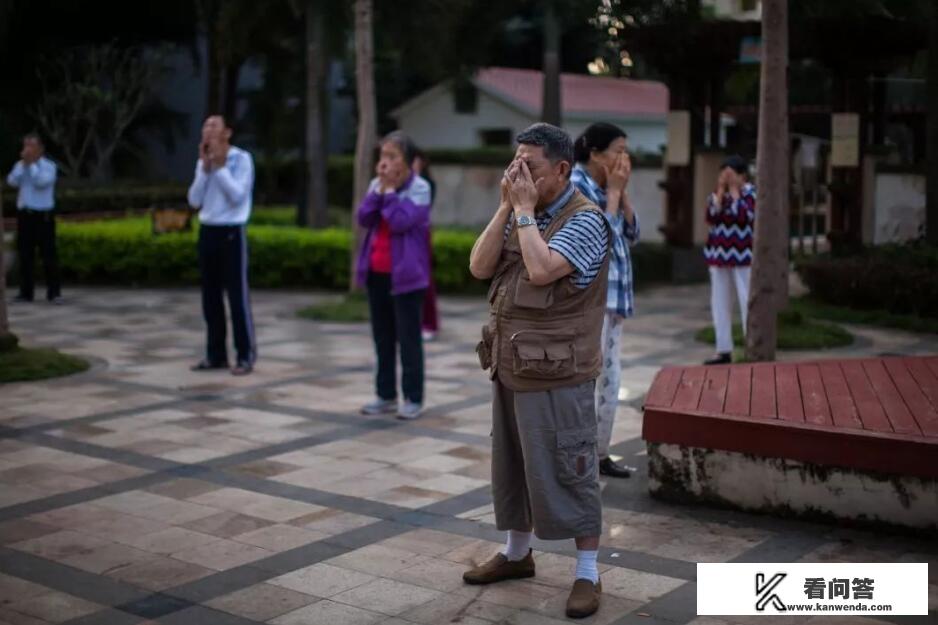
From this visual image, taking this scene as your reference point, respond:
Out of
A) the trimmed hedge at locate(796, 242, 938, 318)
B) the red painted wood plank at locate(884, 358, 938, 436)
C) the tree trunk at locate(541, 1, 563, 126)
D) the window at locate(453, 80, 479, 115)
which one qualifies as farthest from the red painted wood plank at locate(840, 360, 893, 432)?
the window at locate(453, 80, 479, 115)

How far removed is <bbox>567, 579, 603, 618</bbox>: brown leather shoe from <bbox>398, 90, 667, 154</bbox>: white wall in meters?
27.9

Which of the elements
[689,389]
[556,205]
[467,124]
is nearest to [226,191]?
[689,389]

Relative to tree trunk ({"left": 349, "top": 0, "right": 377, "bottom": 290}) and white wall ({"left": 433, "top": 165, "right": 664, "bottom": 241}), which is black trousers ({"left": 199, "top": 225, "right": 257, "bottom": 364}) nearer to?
tree trunk ({"left": 349, "top": 0, "right": 377, "bottom": 290})

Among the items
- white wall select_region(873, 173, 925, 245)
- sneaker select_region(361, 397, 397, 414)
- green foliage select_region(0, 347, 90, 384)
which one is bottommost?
sneaker select_region(361, 397, 397, 414)

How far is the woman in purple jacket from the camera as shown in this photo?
7836mm

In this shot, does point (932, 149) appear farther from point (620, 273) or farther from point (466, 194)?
point (466, 194)

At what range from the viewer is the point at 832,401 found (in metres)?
6.02

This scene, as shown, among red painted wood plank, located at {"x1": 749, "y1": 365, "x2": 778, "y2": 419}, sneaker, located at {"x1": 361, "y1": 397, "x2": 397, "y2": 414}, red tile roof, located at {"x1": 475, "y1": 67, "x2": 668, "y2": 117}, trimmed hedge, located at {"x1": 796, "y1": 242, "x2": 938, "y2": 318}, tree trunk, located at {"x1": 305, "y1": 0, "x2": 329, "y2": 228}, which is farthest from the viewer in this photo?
red tile roof, located at {"x1": 475, "y1": 67, "x2": 668, "y2": 117}

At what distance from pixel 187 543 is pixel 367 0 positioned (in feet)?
27.1

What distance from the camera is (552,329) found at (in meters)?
4.63

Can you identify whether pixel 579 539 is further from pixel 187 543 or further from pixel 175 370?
pixel 175 370

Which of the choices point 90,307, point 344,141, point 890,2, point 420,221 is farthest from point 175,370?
point 344,141

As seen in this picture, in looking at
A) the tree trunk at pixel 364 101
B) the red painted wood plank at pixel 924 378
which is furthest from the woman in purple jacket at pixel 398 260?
the tree trunk at pixel 364 101

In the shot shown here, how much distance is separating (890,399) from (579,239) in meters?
2.19
